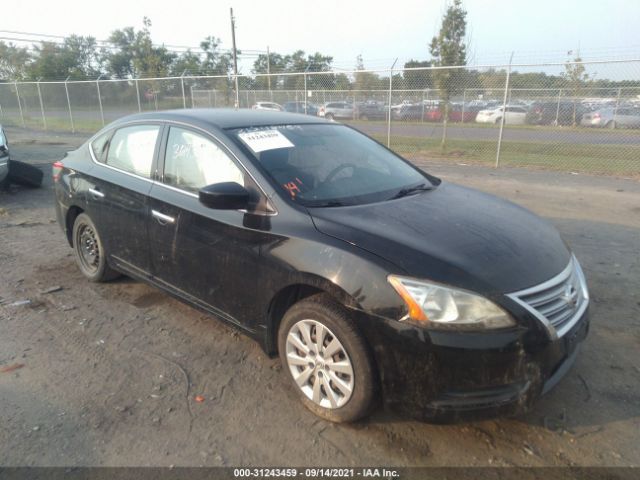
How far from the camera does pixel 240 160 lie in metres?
3.07

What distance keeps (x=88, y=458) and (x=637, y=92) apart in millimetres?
13125

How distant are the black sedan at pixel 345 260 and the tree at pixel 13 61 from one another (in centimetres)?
5353

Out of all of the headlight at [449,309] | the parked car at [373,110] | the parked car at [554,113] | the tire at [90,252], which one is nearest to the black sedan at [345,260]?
the headlight at [449,309]

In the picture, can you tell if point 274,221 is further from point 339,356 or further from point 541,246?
point 541,246

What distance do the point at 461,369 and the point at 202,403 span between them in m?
1.54

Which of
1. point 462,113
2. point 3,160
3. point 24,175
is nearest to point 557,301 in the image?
point 3,160

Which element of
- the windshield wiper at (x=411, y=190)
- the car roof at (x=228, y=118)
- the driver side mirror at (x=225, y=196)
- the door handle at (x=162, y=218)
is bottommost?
the door handle at (x=162, y=218)

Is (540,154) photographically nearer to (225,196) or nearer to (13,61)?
(225,196)

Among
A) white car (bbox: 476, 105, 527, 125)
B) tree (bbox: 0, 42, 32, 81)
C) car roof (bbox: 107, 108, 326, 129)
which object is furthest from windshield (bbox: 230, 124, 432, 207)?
tree (bbox: 0, 42, 32, 81)

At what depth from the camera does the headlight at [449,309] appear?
2.24 m

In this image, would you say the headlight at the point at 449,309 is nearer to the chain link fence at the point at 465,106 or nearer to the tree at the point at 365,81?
the chain link fence at the point at 465,106

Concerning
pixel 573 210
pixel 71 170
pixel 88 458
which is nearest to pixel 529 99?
pixel 573 210

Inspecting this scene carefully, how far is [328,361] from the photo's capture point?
8.46 ft

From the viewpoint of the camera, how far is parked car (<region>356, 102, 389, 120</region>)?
1636cm
